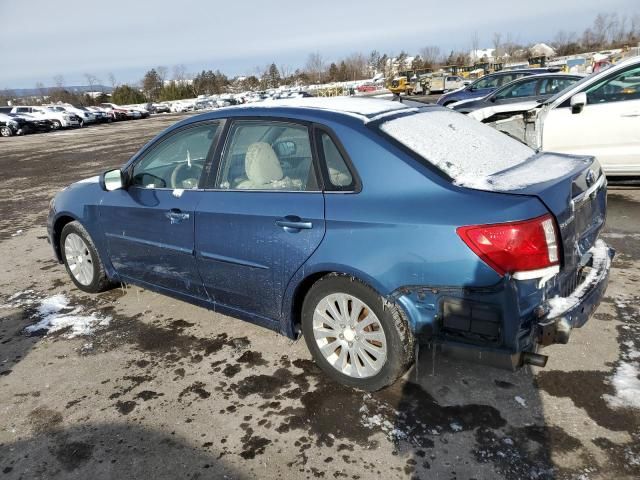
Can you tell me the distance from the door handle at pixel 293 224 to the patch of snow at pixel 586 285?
4.45ft

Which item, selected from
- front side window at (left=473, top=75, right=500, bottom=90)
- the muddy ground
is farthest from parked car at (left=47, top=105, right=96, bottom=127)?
the muddy ground

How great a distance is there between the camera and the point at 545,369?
2984 mm

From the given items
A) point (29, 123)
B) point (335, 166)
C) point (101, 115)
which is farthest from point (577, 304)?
point (101, 115)

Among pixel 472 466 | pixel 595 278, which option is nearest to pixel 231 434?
pixel 472 466

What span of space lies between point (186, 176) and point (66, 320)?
1738 mm

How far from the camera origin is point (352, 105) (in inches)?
126

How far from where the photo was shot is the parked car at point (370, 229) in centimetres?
233

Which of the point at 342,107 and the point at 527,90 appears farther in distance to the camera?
the point at 527,90

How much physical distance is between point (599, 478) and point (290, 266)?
1.84m

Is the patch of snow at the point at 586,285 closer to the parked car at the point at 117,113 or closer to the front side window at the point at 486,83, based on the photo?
the front side window at the point at 486,83

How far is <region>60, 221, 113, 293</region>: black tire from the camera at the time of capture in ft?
14.4

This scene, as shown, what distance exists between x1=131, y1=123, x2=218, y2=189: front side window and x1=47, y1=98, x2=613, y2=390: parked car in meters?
0.01

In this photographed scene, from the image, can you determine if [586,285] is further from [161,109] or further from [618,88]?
[161,109]

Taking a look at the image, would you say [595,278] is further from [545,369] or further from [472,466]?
[472,466]
